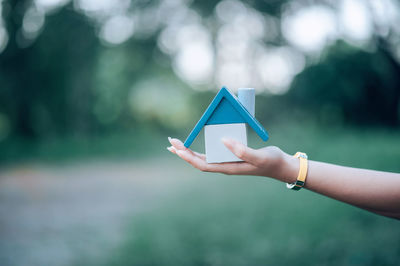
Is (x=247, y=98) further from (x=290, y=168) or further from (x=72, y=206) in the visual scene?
(x=72, y=206)

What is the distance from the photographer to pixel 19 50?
44.0 ft

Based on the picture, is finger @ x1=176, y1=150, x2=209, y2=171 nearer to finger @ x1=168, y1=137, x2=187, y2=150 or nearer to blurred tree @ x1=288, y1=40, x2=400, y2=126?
finger @ x1=168, y1=137, x2=187, y2=150

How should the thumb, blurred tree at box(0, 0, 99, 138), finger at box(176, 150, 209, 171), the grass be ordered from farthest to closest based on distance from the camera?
blurred tree at box(0, 0, 99, 138)
the grass
finger at box(176, 150, 209, 171)
the thumb

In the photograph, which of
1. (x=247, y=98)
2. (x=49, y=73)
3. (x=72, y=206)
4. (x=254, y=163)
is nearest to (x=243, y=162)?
(x=254, y=163)

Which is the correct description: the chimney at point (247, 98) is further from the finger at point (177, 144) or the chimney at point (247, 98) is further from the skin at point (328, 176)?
the finger at point (177, 144)

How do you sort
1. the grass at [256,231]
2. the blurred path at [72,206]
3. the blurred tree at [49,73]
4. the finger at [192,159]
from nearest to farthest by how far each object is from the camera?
the finger at [192,159] → the grass at [256,231] → the blurred path at [72,206] → the blurred tree at [49,73]

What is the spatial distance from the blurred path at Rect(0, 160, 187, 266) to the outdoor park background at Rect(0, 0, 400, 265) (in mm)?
38

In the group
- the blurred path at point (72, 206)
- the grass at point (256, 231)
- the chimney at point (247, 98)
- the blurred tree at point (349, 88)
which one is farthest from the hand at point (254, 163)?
the blurred tree at point (349, 88)

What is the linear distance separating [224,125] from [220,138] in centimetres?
8

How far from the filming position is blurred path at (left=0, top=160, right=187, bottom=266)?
15.6 feet

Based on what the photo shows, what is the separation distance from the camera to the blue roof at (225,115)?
70.7 inches

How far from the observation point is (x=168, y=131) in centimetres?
1922

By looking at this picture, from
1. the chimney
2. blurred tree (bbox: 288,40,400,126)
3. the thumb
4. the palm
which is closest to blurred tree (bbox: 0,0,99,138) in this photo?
blurred tree (bbox: 288,40,400,126)

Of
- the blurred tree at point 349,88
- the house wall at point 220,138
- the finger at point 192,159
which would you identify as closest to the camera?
the finger at point 192,159
